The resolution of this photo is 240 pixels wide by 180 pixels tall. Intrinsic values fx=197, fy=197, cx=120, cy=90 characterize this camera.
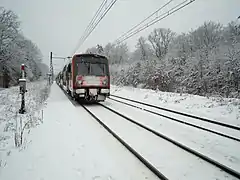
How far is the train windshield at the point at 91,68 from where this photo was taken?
1230 centimetres

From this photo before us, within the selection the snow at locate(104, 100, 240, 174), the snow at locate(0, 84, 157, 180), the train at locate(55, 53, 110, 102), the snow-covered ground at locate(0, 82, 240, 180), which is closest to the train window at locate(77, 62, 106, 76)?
the train at locate(55, 53, 110, 102)

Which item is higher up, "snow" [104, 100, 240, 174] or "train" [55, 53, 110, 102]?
"train" [55, 53, 110, 102]

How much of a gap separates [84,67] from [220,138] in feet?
29.2

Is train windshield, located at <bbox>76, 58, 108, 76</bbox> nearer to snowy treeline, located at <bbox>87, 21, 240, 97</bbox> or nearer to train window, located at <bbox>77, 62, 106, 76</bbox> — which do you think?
train window, located at <bbox>77, 62, 106, 76</bbox>

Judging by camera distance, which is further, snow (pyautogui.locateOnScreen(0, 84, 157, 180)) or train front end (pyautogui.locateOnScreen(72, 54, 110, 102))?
train front end (pyautogui.locateOnScreen(72, 54, 110, 102))

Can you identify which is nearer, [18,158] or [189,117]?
[18,158]

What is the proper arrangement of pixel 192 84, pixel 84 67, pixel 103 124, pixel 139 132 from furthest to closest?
pixel 192 84
pixel 84 67
pixel 103 124
pixel 139 132

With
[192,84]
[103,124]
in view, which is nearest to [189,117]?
[103,124]

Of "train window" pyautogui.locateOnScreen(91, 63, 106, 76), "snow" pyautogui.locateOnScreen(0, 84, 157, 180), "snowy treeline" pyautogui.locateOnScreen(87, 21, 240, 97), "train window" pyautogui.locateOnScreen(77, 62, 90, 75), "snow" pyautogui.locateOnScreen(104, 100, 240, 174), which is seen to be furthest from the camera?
"snowy treeline" pyautogui.locateOnScreen(87, 21, 240, 97)

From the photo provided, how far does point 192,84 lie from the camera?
2138cm

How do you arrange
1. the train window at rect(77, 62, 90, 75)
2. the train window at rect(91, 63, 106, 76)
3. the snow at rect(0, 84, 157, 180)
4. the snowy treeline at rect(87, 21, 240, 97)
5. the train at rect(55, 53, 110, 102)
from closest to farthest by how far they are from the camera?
the snow at rect(0, 84, 157, 180)
the train at rect(55, 53, 110, 102)
the train window at rect(77, 62, 90, 75)
the train window at rect(91, 63, 106, 76)
the snowy treeline at rect(87, 21, 240, 97)

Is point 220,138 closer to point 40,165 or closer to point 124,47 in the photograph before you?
point 40,165

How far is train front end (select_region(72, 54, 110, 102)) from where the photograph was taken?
12125 mm

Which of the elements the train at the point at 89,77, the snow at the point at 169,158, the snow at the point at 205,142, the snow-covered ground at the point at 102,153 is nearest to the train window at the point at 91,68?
the train at the point at 89,77
